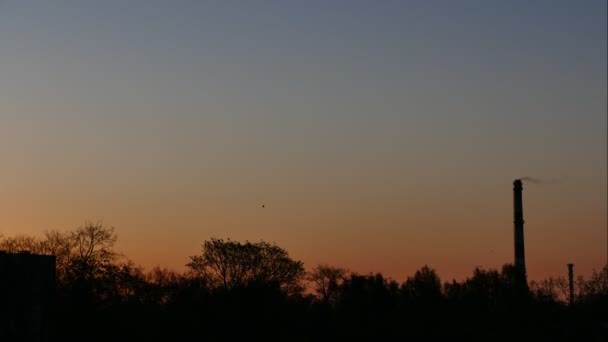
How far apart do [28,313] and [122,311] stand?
53.7 ft

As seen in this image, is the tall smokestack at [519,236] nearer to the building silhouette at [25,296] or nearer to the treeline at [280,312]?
the treeline at [280,312]

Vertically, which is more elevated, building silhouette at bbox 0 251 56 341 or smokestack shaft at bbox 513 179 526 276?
smokestack shaft at bbox 513 179 526 276

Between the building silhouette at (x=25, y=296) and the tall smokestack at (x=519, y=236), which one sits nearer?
the building silhouette at (x=25, y=296)

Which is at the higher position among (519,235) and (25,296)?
(519,235)

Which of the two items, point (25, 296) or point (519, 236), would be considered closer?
point (25, 296)

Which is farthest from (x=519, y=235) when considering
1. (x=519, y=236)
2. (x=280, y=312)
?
(x=280, y=312)

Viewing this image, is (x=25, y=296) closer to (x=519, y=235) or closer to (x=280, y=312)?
(x=280, y=312)

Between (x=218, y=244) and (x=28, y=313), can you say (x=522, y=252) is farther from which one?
(x=28, y=313)

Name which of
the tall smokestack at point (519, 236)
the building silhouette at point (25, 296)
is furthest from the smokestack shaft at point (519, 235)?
the building silhouette at point (25, 296)

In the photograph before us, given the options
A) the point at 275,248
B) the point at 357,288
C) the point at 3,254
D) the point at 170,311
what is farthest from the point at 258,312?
the point at 357,288

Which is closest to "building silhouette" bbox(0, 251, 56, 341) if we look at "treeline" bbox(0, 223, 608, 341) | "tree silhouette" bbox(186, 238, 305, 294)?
"treeline" bbox(0, 223, 608, 341)

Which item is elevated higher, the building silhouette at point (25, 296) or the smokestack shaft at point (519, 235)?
the smokestack shaft at point (519, 235)

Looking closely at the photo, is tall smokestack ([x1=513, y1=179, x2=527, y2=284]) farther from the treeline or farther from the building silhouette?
the building silhouette

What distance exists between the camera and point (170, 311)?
75.6 m
